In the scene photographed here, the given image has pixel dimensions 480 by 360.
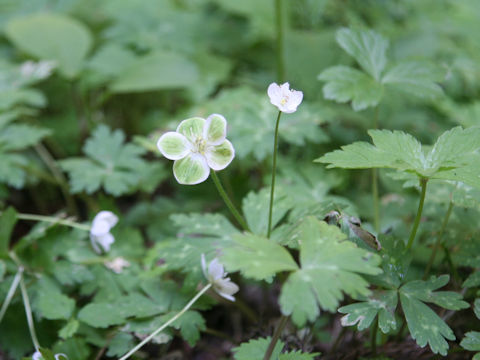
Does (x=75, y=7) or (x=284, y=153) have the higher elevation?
(x=75, y=7)

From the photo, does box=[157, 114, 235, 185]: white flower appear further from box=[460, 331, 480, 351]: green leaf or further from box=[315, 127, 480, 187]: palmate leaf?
box=[460, 331, 480, 351]: green leaf

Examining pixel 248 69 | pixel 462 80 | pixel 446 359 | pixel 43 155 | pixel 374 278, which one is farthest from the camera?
pixel 248 69

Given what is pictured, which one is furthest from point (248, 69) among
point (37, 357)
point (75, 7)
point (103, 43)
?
point (37, 357)

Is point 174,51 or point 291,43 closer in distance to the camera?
point 291,43

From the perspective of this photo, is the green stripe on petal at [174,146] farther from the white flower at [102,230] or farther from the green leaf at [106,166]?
the green leaf at [106,166]

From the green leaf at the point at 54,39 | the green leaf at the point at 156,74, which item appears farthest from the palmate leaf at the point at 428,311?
the green leaf at the point at 54,39

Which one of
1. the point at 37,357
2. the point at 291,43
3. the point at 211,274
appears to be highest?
the point at 291,43

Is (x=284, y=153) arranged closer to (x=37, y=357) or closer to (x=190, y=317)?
(x=190, y=317)
